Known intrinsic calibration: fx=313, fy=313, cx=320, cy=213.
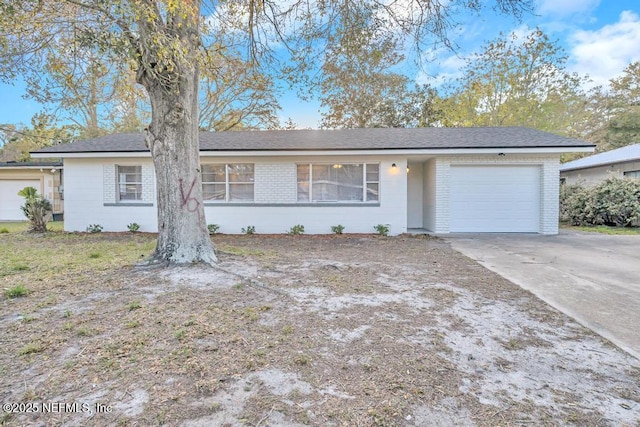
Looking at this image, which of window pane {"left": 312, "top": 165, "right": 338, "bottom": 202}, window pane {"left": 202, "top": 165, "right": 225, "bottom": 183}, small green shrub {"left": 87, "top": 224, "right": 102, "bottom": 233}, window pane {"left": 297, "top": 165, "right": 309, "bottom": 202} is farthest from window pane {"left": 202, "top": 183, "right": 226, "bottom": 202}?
small green shrub {"left": 87, "top": 224, "right": 102, "bottom": 233}

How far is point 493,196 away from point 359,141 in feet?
15.9

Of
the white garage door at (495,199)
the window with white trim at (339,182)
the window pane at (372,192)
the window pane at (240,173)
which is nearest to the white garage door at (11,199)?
the window pane at (240,173)

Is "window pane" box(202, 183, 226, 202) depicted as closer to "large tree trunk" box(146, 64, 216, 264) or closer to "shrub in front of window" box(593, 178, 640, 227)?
"large tree trunk" box(146, 64, 216, 264)

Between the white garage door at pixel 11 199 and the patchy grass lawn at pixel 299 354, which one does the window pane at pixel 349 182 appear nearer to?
the patchy grass lawn at pixel 299 354

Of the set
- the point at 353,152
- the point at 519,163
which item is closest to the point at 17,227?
the point at 353,152

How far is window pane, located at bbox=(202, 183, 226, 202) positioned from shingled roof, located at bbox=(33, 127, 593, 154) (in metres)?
1.34

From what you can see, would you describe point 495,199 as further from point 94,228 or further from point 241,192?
point 94,228

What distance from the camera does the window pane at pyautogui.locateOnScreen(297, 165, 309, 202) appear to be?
10656mm

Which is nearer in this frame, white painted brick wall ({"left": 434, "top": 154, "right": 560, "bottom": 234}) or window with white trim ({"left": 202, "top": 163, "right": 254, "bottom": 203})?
white painted brick wall ({"left": 434, "top": 154, "right": 560, "bottom": 234})

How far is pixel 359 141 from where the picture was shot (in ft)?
35.7

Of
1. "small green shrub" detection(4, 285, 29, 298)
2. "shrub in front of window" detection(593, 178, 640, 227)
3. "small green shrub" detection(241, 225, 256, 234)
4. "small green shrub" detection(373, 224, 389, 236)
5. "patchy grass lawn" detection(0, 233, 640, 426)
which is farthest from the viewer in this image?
"shrub in front of window" detection(593, 178, 640, 227)

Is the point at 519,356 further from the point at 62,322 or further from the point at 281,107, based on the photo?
the point at 281,107

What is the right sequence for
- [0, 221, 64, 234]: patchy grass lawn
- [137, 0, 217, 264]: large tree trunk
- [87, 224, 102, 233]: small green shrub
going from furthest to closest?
[0, 221, 64, 234]: patchy grass lawn, [87, 224, 102, 233]: small green shrub, [137, 0, 217, 264]: large tree trunk

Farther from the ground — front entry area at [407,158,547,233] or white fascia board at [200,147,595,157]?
white fascia board at [200,147,595,157]
